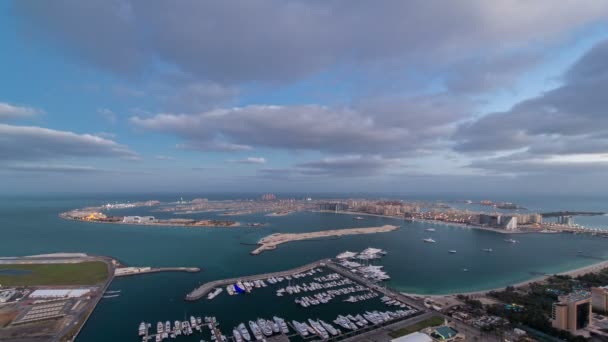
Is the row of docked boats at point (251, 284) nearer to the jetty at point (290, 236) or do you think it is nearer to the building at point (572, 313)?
the jetty at point (290, 236)

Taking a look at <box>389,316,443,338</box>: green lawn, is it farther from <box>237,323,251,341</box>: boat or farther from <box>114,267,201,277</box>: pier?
<box>114,267,201,277</box>: pier

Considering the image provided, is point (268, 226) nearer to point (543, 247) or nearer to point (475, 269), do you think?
point (475, 269)

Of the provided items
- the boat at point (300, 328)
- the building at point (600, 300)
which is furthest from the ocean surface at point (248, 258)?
the building at point (600, 300)

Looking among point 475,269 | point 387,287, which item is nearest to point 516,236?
point 475,269

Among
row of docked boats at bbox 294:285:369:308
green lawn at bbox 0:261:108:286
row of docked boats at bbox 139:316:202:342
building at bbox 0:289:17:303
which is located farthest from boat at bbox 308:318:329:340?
building at bbox 0:289:17:303

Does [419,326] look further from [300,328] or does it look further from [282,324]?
[282,324]

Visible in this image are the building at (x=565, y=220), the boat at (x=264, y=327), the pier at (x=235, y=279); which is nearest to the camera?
the boat at (x=264, y=327)

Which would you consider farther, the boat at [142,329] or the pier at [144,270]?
the pier at [144,270]

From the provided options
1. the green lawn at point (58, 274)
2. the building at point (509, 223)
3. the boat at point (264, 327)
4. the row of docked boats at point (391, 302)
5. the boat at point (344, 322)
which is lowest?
the green lawn at point (58, 274)
